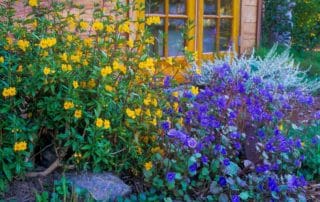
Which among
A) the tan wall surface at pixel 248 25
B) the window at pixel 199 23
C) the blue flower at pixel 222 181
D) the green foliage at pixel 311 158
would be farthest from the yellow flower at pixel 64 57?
the tan wall surface at pixel 248 25

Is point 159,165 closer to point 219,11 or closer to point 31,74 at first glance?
point 31,74

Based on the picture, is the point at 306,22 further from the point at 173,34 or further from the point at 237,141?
the point at 237,141

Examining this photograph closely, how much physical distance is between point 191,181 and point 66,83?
88 cm

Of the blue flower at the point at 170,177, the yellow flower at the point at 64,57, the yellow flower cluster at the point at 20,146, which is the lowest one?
the blue flower at the point at 170,177

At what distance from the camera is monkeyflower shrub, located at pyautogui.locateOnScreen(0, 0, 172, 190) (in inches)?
103

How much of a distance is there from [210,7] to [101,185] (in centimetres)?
466

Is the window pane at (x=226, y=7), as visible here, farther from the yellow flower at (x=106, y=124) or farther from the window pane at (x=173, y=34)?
the yellow flower at (x=106, y=124)

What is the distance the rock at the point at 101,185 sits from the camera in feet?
8.75

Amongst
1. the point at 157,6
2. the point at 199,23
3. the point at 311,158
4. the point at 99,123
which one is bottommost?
the point at 311,158

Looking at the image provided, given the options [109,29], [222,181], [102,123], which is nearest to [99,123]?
[102,123]

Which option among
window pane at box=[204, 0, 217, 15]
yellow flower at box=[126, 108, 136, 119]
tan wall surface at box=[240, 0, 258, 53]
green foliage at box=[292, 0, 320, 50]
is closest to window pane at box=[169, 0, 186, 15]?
window pane at box=[204, 0, 217, 15]

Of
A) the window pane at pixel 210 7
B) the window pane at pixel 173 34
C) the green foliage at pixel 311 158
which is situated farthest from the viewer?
the window pane at pixel 210 7

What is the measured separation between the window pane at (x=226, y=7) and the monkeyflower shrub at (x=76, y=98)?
4289mm

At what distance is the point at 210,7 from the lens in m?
6.93
